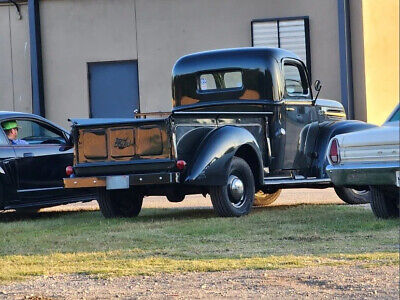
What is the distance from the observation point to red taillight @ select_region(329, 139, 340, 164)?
37.9 ft

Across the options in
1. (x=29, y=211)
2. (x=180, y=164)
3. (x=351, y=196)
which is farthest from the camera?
(x=29, y=211)

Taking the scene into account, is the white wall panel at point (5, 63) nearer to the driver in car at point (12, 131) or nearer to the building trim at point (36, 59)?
the building trim at point (36, 59)

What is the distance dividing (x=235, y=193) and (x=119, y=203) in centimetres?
162

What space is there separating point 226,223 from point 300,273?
381 centimetres

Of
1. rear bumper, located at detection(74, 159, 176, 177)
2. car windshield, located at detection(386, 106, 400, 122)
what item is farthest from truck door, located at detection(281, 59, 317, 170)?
car windshield, located at detection(386, 106, 400, 122)

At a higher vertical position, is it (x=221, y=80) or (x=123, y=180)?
(x=221, y=80)

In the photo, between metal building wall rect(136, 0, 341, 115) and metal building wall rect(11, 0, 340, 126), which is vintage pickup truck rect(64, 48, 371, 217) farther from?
metal building wall rect(11, 0, 340, 126)

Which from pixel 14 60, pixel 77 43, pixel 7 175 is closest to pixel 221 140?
pixel 7 175

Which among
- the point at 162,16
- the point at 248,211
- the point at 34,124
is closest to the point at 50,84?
the point at 162,16

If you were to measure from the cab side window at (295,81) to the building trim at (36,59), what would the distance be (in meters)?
14.9

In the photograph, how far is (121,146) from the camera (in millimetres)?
12547

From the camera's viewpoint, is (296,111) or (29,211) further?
(29,211)

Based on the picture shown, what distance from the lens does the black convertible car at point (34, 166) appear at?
1345 centimetres

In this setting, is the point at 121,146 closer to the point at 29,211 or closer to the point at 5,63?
the point at 29,211
